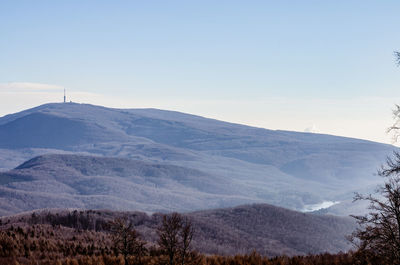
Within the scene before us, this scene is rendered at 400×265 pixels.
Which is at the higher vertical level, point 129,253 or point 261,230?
point 129,253

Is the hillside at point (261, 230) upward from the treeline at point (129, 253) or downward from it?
downward

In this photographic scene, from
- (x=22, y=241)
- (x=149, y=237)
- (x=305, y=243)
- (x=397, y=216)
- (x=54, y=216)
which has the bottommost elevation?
(x=305, y=243)

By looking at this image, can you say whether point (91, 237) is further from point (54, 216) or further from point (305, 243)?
point (305, 243)

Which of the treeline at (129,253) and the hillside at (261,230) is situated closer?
the treeline at (129,253)

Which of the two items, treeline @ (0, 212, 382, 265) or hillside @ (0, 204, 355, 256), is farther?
hillside @ (0, 204, 355, 256)

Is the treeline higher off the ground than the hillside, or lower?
higher

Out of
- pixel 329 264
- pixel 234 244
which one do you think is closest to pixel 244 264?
pixel 329 264

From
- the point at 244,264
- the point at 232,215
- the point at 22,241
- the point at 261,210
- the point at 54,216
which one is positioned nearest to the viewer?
the point at 244,264

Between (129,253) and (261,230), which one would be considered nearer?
(129,253)
